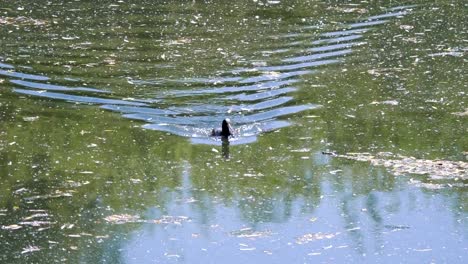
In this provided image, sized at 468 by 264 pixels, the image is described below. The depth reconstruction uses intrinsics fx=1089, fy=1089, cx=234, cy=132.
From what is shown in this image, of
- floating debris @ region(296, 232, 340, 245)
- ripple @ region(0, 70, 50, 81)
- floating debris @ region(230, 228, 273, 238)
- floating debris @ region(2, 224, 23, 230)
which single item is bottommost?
floating debris @ region(296, 232, 340, 245)

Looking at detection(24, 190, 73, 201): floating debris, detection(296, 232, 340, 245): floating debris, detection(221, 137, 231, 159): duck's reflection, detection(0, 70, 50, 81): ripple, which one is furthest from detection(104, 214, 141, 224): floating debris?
detection(0, 70, 50, 81): ripple

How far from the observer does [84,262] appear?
6145 mm

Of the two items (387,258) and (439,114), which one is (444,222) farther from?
(439,114)

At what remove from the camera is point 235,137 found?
335 inches

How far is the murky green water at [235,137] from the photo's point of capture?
6496 mm

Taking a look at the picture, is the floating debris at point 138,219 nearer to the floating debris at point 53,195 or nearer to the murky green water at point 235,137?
the murky green water at point 235,137

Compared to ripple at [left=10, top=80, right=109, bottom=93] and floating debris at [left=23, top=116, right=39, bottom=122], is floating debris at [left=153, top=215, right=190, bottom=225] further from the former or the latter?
ripple at [left=10, top=80, right=109, bottom=93]

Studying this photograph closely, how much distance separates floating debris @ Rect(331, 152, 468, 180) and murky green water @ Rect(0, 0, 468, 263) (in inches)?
4.1

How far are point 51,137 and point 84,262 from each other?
98.4 inches

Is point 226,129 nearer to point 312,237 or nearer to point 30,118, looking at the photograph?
point 30,118

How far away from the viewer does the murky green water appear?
21.3 ft

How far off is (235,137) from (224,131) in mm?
100

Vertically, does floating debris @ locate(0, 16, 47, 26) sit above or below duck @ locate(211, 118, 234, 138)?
above

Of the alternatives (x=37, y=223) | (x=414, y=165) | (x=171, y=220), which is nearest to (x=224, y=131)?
(x=414, y=165)
